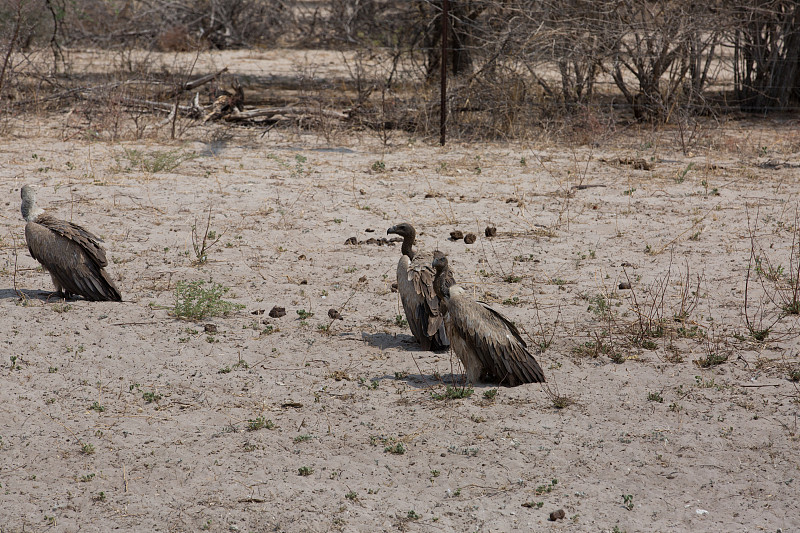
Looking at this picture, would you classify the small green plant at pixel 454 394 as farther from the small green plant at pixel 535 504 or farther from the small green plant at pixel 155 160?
the small green plant at pixel 155 160

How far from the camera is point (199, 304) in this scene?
5.88m

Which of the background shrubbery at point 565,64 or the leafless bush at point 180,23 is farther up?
the leafless bush at point 180,23

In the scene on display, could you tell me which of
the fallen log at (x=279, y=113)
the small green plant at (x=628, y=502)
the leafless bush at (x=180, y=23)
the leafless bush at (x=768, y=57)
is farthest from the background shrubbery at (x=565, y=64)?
the small green plant at (x=628, y=502)

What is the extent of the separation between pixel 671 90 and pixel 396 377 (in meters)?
9.12

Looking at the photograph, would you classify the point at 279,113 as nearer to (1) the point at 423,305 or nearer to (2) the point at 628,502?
(1) the point at 423,305

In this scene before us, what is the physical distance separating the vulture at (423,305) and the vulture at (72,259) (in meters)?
2.27

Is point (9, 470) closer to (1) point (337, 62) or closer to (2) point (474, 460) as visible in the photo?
(2) point (474, 460)

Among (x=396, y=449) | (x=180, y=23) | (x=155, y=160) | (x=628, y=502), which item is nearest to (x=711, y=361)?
(x=628, y=502)

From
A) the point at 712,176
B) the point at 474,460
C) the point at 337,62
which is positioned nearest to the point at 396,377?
the point at 474,460

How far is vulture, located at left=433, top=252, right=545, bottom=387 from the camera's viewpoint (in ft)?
15.8

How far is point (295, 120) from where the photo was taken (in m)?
12.4

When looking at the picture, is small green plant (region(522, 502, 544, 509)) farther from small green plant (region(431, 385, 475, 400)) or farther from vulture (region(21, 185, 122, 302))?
vulture (region(21, 185, 122, 302))

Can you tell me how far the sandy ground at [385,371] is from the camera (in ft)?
12.8

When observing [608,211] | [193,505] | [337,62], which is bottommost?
[193,505]
